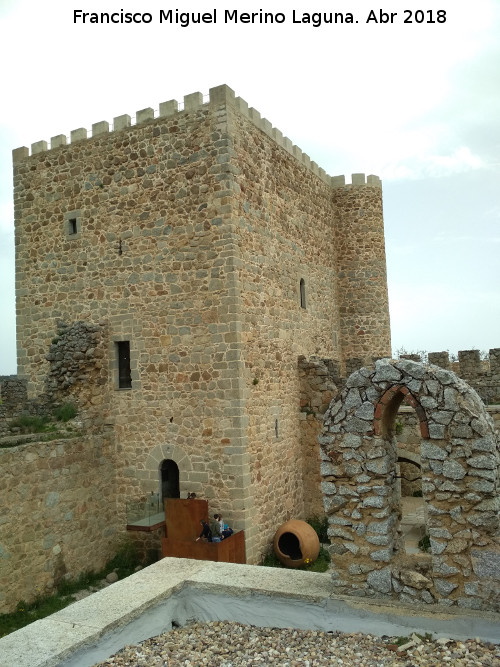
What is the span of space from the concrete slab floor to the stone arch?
505cm

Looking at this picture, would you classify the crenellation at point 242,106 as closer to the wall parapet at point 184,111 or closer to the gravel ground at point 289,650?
the wall parapet at point 184,111

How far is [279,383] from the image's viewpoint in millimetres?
12750

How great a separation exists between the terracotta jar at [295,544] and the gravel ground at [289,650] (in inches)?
245

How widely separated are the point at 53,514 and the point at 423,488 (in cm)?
731

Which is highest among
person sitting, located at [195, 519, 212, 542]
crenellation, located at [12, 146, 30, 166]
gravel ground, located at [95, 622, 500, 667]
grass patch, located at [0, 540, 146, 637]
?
crenellation, located at [12, 146, 30, 166]

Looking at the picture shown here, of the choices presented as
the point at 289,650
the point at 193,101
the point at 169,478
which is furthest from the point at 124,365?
the point at 289,650

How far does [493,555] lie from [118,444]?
28.5 ft

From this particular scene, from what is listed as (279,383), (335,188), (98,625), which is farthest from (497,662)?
(335,188)

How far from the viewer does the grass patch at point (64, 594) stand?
29.5ft

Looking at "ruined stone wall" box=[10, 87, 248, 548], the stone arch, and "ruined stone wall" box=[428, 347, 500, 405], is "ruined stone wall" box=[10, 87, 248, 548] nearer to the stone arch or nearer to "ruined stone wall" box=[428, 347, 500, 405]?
the stone arch

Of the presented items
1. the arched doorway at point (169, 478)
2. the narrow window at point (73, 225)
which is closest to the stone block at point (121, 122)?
the narrow window at point (73, 225)

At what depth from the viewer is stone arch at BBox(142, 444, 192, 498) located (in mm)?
11250

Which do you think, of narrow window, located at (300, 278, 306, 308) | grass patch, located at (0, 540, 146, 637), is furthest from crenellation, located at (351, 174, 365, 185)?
grass patch, located at (0, 540, 146, 637)

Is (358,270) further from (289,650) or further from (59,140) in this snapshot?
(289,650)
